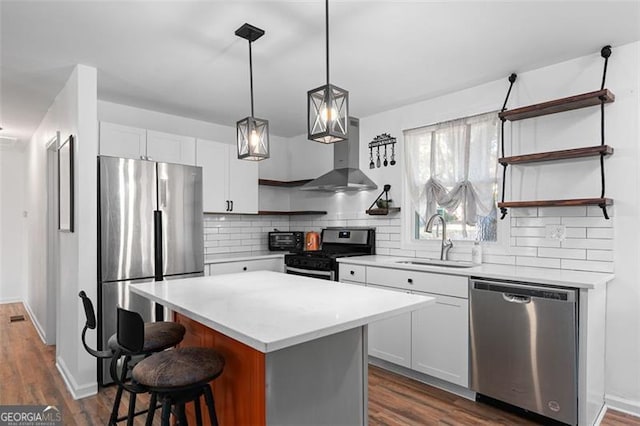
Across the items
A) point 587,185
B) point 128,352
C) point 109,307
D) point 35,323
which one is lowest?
point 35,323

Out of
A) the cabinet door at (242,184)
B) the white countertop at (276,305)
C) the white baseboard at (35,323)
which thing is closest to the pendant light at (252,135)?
the white countertop at (276,305)

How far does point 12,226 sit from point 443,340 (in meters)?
6.74

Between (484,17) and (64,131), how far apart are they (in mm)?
3412

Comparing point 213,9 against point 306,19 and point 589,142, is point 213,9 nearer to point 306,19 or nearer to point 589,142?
point 306,19

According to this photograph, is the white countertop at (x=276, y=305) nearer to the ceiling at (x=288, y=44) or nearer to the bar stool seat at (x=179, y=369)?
the bar stool seat at (x=179, y=369)

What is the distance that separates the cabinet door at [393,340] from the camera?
10.5 ft

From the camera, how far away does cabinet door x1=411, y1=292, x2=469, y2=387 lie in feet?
9.29

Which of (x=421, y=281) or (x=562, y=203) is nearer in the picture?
(x=562, y=203)

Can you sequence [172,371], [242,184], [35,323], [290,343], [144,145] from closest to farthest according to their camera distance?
[290,343]
[172,371]
[144,145]
[242,184]
[35,323]

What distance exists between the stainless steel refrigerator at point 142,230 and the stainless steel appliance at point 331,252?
3.46 ft

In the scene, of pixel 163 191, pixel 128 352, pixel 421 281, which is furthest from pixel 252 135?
pixel 421 281

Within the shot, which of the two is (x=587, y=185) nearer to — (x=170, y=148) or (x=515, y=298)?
(x=515, y=298)

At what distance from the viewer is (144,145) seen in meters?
3.64

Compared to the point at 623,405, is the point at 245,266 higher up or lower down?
higher up
